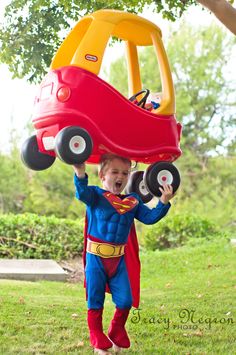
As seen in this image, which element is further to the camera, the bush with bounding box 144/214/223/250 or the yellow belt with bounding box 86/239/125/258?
the bush with bounding box 144/214/223/250

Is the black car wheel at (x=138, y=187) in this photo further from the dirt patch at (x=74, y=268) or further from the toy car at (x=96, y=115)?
the dirt patch at (x=74, y=268)

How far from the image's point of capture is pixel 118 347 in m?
3.84

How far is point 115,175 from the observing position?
377cm

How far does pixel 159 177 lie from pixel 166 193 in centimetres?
11

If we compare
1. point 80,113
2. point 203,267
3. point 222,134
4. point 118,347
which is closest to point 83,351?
point 118,347

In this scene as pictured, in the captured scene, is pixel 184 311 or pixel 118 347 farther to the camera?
pixel 184 311

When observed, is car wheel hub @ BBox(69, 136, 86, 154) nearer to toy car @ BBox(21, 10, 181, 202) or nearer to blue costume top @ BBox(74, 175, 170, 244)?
toy car @ BBox(21, 10, 181, 202)

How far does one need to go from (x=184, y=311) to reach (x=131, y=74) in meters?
2.07

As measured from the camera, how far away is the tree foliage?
19.6 ft

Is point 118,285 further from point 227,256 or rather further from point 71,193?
point 71,193

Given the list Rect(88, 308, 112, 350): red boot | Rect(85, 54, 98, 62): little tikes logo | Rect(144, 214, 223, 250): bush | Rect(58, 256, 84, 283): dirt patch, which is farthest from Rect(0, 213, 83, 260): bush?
Rect(85, 54, 98, 62): little tikes logo

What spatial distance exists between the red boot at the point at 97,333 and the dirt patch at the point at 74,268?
183 inches

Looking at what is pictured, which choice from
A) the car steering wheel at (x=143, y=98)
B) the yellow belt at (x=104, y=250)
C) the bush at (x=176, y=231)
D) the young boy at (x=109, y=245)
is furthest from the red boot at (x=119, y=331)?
the bush at (x=176, y=231)

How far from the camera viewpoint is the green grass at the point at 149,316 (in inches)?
161
